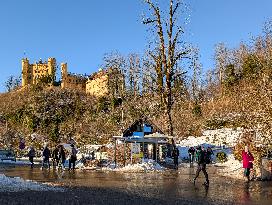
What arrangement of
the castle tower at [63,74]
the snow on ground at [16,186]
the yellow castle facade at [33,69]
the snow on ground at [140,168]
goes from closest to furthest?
the snow on ground at [16,186]
the snow on ground at [140,168]
the castle tower at [63,74]
the yellow castle facade at [33,69]

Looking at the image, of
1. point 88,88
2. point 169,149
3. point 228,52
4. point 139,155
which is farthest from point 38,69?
point 139,155

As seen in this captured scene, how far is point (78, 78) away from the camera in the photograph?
9969 cm

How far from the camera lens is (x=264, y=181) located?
20.2 metres

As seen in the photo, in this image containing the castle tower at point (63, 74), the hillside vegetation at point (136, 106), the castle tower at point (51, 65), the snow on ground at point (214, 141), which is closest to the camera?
the snow on ground at point (214, 141)

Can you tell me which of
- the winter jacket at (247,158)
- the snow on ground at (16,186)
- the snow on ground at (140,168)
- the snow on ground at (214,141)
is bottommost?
the snow on ground at (16,186)

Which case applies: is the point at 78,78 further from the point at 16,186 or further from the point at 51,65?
the point at 16,186

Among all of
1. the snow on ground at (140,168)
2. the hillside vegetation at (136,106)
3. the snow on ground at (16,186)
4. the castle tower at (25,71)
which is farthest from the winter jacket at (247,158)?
the castle tower at (25,71)

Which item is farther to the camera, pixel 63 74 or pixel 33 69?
pixel 33 69

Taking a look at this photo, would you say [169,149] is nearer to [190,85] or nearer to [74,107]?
[190,85]

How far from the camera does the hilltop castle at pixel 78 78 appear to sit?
7294cm

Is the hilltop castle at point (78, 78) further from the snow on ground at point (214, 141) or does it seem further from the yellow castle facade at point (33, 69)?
the snow on ground at point (214, 141)

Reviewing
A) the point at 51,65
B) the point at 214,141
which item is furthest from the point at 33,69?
the point at 214,141

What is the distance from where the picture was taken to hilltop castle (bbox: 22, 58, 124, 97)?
7294cm

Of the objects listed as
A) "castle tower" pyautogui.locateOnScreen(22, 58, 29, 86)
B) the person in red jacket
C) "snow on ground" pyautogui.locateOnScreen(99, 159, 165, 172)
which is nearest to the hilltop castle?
"castle tower" pyautogui.locateOnScreen(22, 58, 29, 86)
